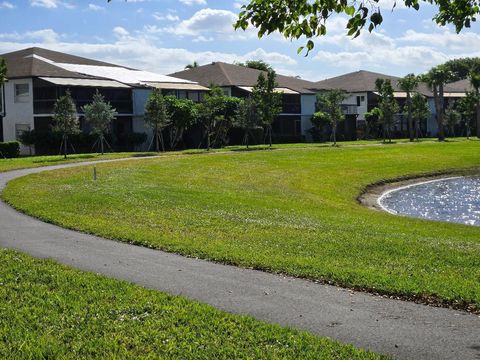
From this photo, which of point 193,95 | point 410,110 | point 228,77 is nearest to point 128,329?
point 193,95

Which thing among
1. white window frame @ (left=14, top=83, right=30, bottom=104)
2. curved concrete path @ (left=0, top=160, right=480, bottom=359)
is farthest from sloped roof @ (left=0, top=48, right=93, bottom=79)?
curved concrete path @ (left=0, top=160, right=480, bottom=359)

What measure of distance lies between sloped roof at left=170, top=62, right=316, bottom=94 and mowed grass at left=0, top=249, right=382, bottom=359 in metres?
62.1

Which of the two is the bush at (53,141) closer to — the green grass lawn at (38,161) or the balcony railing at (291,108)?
the green grass lawn at (38,161)

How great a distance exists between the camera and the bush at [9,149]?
4406cm

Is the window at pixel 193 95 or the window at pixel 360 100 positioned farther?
the window at pixel 360 100

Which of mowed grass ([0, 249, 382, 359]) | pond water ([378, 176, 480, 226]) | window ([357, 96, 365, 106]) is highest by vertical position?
window ([357, 96, 365, 106])

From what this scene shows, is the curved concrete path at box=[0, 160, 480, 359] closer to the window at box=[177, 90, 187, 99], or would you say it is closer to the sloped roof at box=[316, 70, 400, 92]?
the window at box=[177, 90, 187, 99]

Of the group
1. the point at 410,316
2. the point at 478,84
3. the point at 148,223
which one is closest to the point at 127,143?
the point at 148,223

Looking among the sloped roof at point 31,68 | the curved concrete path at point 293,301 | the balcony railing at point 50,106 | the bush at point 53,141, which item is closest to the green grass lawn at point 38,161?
the bush at point 53,141

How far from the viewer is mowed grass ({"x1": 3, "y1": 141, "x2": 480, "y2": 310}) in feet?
34.0

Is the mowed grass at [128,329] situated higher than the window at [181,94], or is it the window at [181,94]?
the window at [181,94]

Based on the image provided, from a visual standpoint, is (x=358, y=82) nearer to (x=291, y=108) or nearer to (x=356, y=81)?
(x=356, y=81)

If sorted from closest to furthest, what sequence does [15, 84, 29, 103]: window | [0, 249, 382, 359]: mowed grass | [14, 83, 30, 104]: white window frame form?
[0, 249, 382, 359]: mowed grass, [14, 83, 30, 104]: white window frame, [15, 84, 29, 103]: window

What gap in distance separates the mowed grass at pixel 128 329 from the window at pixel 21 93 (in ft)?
156
